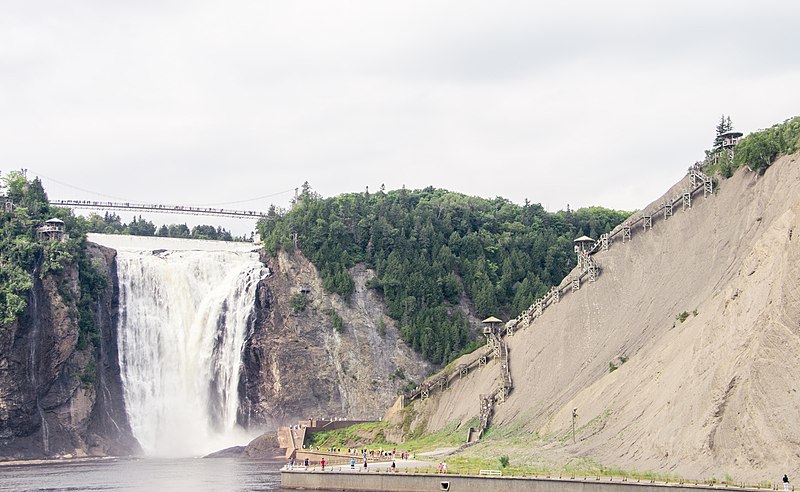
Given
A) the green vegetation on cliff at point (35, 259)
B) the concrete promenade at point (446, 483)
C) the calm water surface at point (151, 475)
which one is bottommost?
the calm water surface at point (151, 475)

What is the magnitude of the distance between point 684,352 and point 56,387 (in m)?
77.1

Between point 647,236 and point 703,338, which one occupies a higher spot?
point 647,236

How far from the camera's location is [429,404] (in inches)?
4198

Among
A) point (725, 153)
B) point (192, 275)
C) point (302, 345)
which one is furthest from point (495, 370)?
point (192, 275)

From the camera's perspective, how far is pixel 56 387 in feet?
403

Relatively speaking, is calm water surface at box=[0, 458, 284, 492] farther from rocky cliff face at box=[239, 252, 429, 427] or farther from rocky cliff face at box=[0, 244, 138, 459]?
rocky cliff face at box=[239, 252, 429, 427]

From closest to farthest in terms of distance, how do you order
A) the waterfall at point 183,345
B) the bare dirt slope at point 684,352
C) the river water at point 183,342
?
the bare dirt slope at point 684,352, the river water at point 183,342, the waterfall at point 183,345

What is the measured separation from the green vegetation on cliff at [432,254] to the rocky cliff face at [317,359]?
2516mm

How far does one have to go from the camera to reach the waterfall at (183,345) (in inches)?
5177

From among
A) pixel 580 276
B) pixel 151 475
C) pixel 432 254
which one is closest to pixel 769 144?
pixel 580 276

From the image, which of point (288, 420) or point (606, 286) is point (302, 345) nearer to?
point (288, 420)

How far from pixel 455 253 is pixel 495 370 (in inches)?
2336

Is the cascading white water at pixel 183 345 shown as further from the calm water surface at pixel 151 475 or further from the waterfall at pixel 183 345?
the calm water surface at pixel 151 475

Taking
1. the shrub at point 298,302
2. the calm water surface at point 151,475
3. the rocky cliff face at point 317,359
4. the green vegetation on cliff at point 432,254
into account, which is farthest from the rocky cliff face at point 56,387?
the green vegetation on cliff at point 432,254
